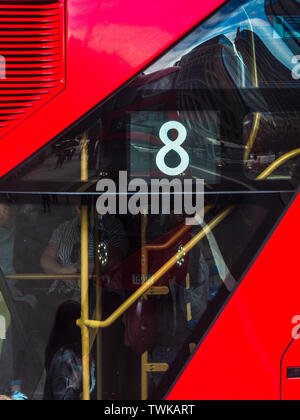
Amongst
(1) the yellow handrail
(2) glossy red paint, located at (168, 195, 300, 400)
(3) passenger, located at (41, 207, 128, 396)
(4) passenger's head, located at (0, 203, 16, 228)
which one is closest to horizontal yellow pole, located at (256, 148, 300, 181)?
(1) the yellow handrail

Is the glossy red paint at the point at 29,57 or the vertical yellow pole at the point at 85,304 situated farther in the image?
the vertical yellow pole at the point at 85,304

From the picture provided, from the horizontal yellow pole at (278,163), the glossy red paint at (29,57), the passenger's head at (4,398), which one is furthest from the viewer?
the passenger's head at (4,398)

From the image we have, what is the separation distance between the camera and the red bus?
2111mm

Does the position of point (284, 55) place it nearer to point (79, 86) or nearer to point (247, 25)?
point (247, 25)

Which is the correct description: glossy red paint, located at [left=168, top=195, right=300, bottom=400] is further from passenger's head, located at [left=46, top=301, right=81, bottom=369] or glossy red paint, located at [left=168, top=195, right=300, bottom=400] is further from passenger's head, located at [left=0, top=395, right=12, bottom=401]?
passenger's head, located at [left=0, top=395, right=12, bottom=401]

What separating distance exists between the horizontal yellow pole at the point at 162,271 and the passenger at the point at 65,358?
8cm

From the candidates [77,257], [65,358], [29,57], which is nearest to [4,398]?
[65,358]

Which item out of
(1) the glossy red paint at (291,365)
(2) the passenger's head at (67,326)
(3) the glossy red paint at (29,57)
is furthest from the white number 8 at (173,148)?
(1) the glossy red paint at (291,365)

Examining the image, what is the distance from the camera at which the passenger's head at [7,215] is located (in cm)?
224

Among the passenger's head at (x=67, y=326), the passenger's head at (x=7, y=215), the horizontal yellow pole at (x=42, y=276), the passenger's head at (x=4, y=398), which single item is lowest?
the passenger's head at (x=4, y=398)

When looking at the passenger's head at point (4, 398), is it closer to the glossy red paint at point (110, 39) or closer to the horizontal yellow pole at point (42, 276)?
the horizontal yellow pole at point (42, 276)

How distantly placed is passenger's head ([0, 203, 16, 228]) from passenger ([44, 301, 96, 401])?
0.41m

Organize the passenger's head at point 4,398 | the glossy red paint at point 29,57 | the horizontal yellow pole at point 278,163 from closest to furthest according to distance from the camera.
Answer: the glossy red paint at point 29,57, the horizontal yellow pole at point 278,163, the passenger's head at point 4,398
